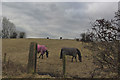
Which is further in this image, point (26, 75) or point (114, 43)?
point (26, 75)

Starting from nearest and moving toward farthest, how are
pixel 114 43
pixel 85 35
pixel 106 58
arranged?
pixel 114 43
pixel 106 58
pixel 85 35

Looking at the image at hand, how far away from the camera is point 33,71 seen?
938cm

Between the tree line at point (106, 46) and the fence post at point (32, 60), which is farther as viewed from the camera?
the fence post at point (32, 60)

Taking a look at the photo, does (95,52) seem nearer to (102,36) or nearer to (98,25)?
(102,36)

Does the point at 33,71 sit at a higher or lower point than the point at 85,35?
lower

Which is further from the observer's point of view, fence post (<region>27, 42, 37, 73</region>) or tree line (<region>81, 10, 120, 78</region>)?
fence post (<region>27, 42, 37, 73</region>)

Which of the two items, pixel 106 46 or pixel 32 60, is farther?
pixel 32 60

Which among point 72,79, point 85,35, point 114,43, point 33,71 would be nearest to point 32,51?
point 33,71

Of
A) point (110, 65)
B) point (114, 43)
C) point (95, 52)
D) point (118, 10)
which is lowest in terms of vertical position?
point (110, 65)

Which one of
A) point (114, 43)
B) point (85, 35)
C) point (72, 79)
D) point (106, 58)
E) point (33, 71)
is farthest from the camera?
point (33, 71)

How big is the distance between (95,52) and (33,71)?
4.58 m

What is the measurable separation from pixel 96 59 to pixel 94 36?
48.3 inches

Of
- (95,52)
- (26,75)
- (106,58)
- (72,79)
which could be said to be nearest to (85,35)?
(95,52)

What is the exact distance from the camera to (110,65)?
6.73m
